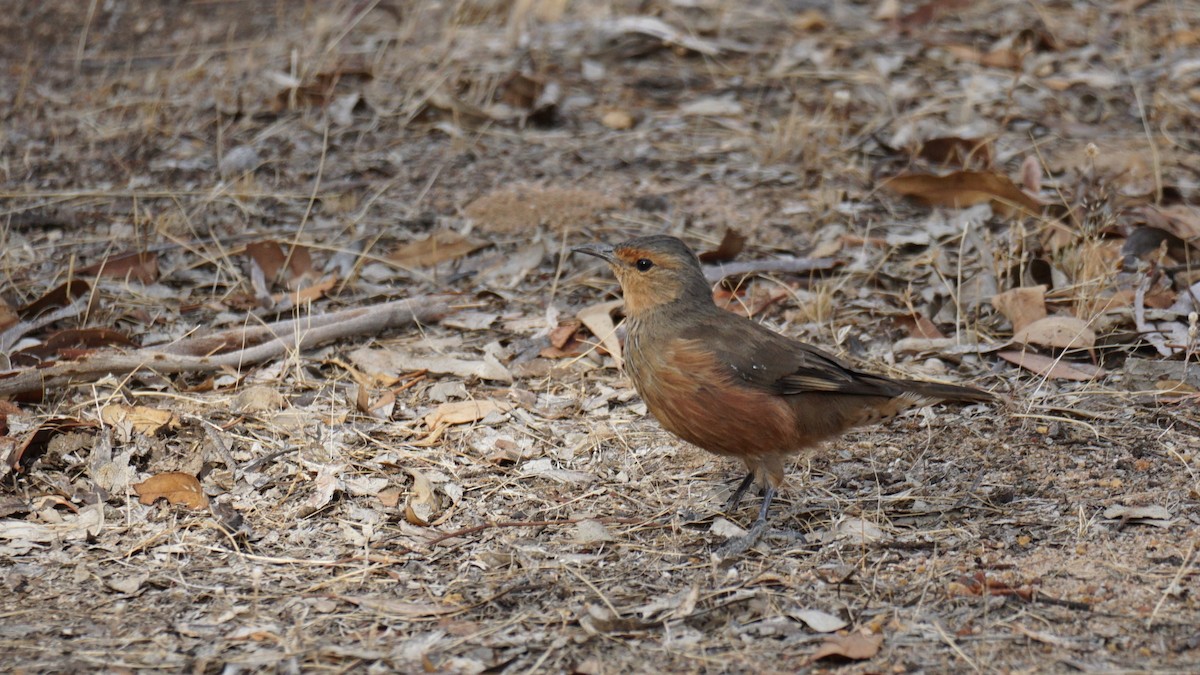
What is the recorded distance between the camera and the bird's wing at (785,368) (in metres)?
4.88

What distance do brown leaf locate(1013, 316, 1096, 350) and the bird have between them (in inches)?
36.5

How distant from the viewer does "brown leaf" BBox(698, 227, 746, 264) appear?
666 cm

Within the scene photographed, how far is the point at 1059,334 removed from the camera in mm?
5734

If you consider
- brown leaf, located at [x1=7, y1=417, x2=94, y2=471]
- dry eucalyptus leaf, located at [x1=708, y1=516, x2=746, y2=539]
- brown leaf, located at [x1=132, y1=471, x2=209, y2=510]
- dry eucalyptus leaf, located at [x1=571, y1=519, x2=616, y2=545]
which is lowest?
dry eucalyptus leaf, located at [x1=708, y1=516, x2=746, y2=539]

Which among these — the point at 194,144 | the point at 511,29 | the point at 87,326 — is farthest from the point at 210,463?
the point at 511,29

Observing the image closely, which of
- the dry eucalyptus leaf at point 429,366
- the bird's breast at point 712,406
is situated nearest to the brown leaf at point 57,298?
the dry eucalyptus leaf at point 429,366

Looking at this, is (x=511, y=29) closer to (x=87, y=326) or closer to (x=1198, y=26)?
(x=87, y=326)

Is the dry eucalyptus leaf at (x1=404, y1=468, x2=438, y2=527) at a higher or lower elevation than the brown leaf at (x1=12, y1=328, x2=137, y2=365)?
lower

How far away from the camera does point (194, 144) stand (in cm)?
815

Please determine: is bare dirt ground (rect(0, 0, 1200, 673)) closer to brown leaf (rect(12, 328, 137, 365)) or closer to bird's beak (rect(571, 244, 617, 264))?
brown leaf (rect(12, 328, 137, 365))

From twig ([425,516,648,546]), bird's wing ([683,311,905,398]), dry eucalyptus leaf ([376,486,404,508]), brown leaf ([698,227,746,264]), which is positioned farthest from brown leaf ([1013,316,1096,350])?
dry eucalyptus leaf ([376,486,404,508])

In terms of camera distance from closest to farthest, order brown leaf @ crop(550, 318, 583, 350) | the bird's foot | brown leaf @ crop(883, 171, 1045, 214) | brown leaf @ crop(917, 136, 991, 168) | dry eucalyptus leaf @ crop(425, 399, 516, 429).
→ the bird's foot, dry eucalyptus leaf @ crop(425, 399, 516, 429), brown leaf @ crop(550, 318, 583, 350), brown leaf @ crop(883, 171, 1045, 214), brown leaf @ crop(917, 136, 991, 168)

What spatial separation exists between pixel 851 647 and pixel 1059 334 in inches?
100

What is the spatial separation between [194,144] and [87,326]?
2.33 metres
